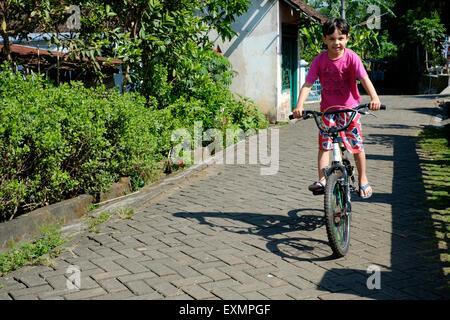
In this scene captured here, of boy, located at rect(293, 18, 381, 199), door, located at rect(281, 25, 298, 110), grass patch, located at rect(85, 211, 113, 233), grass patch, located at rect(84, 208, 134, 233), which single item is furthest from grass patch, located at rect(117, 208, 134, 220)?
door, located at rect(281, 25, 298, 110)

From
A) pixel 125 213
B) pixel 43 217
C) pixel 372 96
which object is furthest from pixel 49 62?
pixel 372 96

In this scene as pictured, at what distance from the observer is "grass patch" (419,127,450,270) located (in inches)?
197

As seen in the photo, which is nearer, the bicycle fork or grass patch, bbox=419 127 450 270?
the bicycle fork

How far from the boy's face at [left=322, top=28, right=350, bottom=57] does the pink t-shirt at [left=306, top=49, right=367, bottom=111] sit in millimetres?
88

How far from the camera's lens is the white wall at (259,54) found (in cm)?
1467

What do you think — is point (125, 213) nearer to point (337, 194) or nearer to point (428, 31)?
point (337, 194)

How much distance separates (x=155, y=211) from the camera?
20.2 feet

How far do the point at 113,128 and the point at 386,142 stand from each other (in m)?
6.74

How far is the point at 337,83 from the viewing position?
16.3 feet

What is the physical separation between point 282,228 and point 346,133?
1.22m

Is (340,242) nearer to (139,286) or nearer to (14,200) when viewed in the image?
(139,286)

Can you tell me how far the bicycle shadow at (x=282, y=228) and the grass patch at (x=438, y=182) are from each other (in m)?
1.16

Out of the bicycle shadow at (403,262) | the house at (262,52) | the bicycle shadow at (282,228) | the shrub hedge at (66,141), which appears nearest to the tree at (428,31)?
the house at (262,52)

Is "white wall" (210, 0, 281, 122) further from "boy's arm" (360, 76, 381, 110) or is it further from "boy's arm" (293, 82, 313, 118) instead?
"boy's arm" (360, 76, 381, 110)
